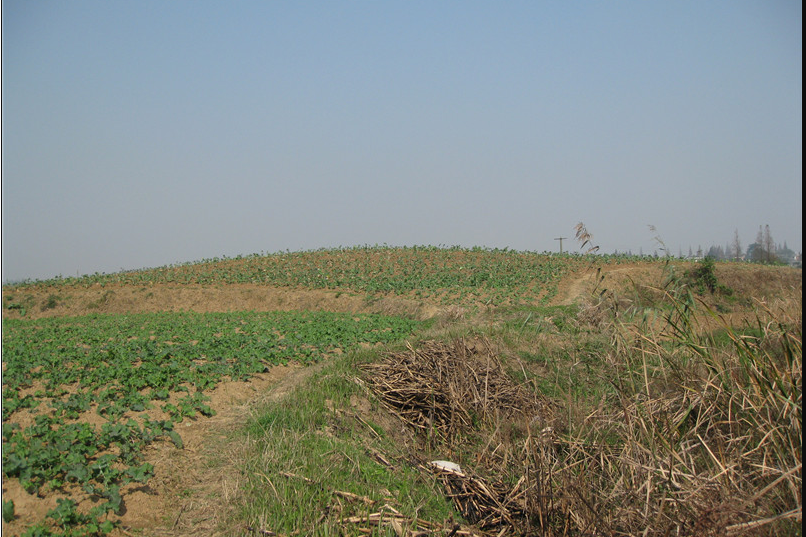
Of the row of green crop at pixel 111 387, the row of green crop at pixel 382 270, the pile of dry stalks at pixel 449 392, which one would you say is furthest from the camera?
the row of green crop at pixel 382 270

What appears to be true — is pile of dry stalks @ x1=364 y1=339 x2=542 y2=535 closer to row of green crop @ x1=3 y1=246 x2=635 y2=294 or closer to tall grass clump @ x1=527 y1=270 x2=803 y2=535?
tall grass clump @ x1=527 y1=270 x2=803 y2=535

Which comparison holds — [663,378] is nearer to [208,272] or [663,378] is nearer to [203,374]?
[203,374]

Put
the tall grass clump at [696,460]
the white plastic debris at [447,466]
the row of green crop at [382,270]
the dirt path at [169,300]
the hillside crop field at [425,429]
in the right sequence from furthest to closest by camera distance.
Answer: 1. the row of green crop at [382,270]
2. the dirt path at [169,300]
3. the white plastic debris at [447,466]
4. the hillside crop field at [425,429]
5. the tall grass clump at [696,460]

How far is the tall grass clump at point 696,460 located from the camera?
9.27 feet

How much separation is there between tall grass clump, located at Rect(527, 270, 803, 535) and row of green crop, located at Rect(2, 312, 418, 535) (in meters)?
3.15

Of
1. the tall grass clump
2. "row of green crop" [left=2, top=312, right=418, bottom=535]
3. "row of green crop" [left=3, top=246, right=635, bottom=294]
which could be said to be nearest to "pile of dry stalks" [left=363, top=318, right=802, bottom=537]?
the tall grass clump

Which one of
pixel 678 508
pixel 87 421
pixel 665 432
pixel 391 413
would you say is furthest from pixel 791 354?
pixel 87 421

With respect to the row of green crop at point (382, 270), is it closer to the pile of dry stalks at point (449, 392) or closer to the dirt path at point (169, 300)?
the dirt path at point (169, 300)

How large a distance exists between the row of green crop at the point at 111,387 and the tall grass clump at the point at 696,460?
3148 mm

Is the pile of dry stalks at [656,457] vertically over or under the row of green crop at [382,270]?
under

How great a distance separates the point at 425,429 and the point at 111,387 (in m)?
3.53

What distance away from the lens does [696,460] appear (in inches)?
144

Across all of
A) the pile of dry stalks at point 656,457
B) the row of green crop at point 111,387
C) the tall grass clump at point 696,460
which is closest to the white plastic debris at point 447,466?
the pile of dry stalks at point 656,457

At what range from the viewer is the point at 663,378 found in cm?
448
